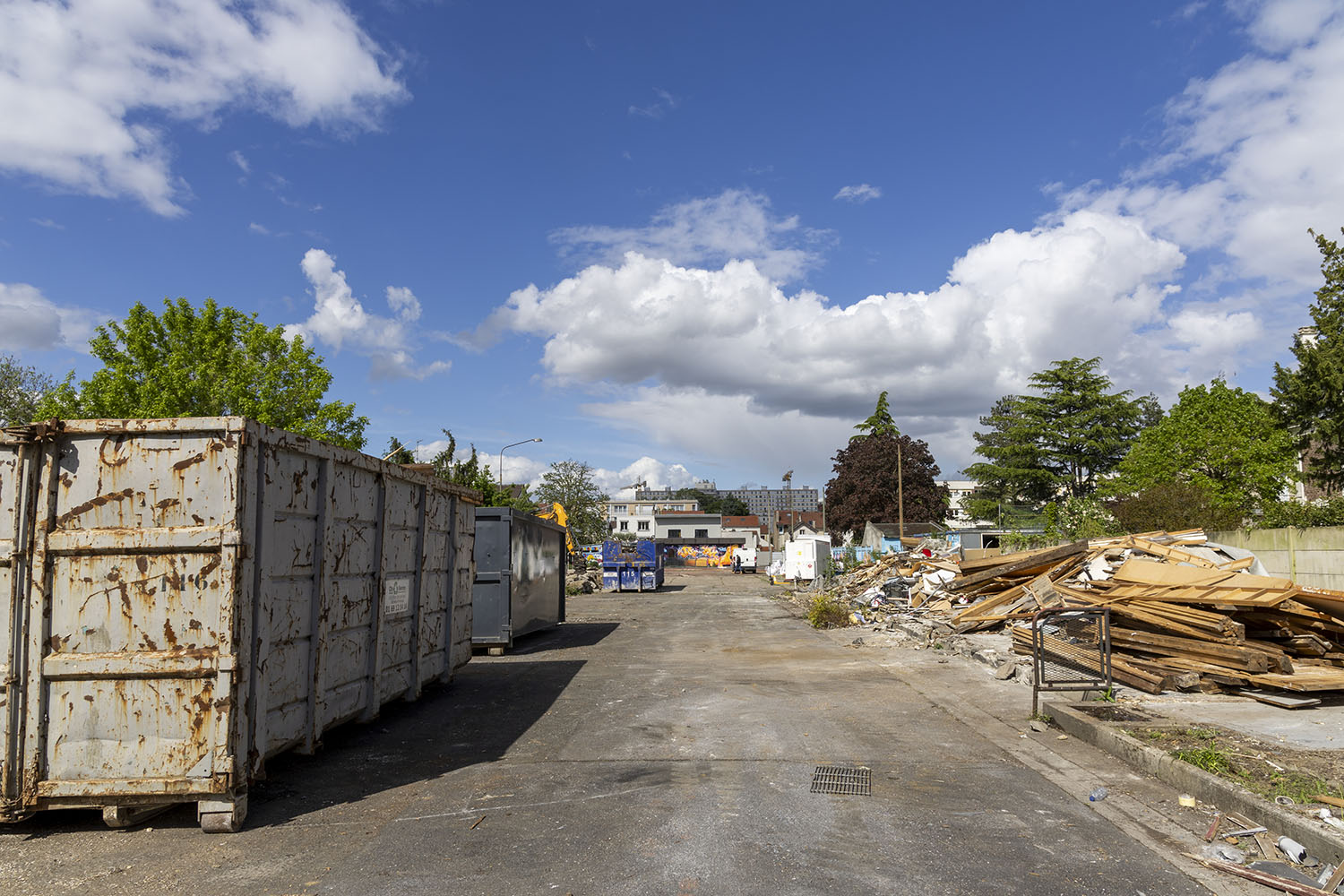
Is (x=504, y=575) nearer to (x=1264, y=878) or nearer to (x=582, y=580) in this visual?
(x=1264, y=878)

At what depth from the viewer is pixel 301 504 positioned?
6.22 m

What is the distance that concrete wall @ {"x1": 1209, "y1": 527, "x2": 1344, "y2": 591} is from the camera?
14.6 m

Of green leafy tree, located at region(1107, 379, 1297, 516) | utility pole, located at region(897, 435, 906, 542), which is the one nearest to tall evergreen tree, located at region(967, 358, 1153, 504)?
utility pole, located at region(897, 435, 906, 542)

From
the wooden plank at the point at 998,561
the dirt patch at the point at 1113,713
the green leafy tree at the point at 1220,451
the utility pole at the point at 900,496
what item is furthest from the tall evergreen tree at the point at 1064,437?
the dirt patch at the point at 1113,713

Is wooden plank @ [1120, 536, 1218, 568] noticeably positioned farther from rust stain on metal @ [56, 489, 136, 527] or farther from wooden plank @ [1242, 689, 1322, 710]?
rust stain on metal @ [56, 489, 136, 527]

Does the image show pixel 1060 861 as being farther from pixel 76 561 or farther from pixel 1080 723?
pixel 76 561

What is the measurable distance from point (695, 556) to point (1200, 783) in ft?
253

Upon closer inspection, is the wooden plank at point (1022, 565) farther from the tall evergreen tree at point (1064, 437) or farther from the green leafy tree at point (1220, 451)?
the tall evergreen tree at point (1064, 437)

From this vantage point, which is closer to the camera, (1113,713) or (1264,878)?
(1264,878)

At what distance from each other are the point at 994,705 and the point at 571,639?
948 cm

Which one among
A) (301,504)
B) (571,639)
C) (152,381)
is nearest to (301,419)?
(152,381)

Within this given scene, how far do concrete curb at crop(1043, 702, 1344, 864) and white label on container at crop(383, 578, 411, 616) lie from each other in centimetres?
686

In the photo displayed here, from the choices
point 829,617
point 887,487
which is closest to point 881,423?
point 887,487

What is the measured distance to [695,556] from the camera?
82.2 meters
